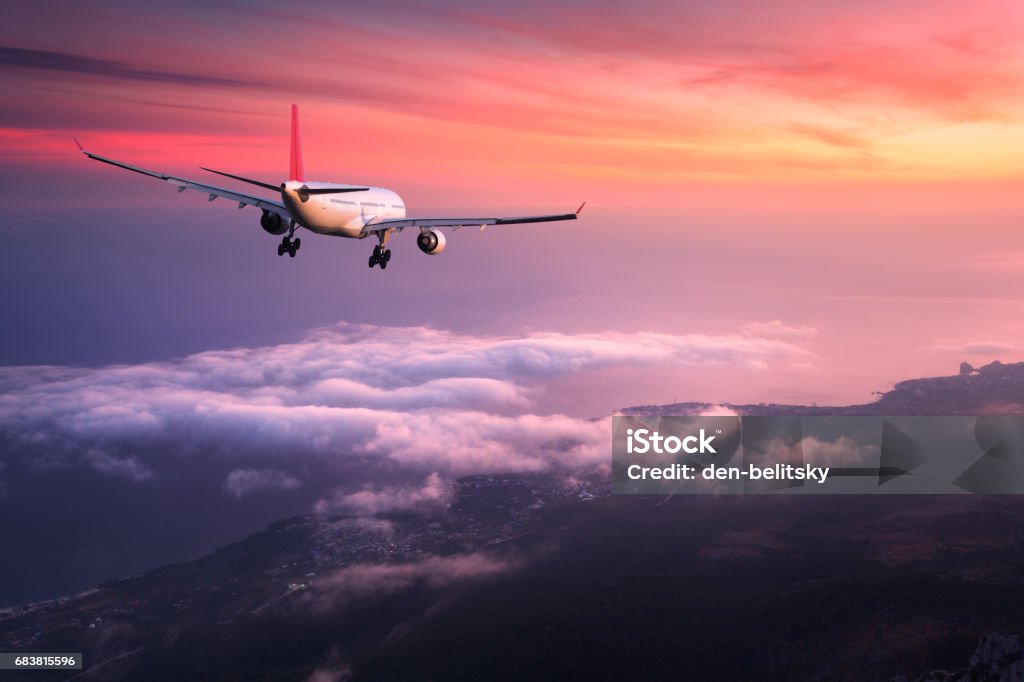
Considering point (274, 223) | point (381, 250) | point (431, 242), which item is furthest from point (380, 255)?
point (274, 223)

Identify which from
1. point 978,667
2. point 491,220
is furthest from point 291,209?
point 978,667

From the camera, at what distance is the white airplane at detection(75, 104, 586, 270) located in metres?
66.8

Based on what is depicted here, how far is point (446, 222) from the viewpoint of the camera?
66.8m

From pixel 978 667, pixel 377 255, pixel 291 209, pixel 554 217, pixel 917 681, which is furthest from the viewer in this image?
pixel 917 681

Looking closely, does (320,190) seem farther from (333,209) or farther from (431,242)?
(431,242)

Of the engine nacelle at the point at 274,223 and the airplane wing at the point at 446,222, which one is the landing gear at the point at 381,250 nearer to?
the airplane wing at the point at 446,222

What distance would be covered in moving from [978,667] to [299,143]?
160620mm

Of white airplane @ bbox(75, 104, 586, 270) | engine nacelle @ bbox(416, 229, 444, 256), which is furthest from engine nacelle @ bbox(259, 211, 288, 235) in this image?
engine nacelle @ bbox(416, 229, 444, 256)

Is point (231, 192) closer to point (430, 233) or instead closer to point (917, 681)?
point (430, 233)

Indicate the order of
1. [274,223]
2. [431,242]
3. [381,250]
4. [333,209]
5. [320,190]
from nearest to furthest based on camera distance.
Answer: [320,190] → [333,209] → [431,242] → [274,223] → [381,250]

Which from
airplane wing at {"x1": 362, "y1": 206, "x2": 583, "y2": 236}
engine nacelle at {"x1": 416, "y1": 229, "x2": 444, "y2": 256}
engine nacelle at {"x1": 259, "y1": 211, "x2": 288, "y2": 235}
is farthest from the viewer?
engine nacelle at {"x1": 259, "y1": 211, "x2": 288, "y2": 235}

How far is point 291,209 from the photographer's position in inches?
2670

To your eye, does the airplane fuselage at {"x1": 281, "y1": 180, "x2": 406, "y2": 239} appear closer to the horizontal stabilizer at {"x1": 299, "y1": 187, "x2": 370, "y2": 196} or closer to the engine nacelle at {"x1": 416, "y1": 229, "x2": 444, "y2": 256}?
the horizontal stabilizer at {"x1": 299, "y1": 187, "x2": 370, "y2": 196}

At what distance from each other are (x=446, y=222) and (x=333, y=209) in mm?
10149
